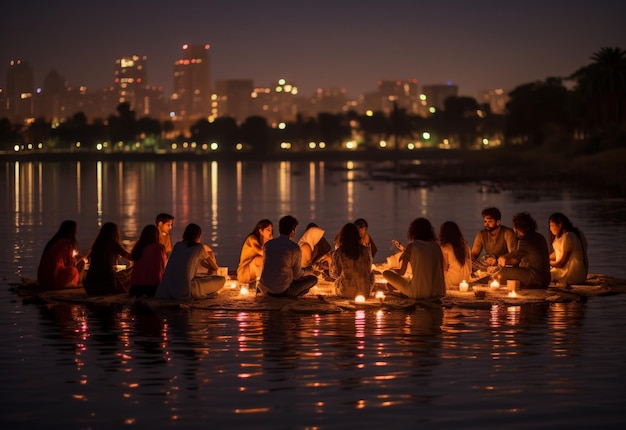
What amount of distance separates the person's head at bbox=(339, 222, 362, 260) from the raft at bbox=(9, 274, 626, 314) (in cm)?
73

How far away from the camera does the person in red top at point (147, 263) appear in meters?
17.7

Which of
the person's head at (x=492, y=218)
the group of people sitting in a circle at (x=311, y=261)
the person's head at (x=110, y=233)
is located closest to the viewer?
the group of people sitting in a circle at (x=311, y=261)

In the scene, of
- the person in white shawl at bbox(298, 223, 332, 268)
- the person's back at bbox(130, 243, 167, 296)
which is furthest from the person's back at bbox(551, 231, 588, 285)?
the person's back at bbox(130, 243, 167, 296)

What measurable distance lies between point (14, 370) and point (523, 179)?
6869 centimetres

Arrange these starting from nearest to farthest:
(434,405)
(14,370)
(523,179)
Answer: (434,405) < (14,370) < (523,179)

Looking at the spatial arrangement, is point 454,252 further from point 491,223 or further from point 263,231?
point 263,231

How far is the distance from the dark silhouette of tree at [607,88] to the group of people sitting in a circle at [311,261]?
81571mm

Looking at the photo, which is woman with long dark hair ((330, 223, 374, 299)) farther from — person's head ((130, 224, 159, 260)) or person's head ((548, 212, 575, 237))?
person's head ((548, 212, 575, 237))

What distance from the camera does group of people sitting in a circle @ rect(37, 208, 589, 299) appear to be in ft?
57.3

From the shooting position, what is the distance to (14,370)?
42.5ft

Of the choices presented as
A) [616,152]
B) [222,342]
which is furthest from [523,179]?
[222,342]

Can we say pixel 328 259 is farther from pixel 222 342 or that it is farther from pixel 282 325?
pixel 222 342

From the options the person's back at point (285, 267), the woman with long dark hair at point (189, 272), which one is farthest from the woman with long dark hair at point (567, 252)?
the woman with long dark hair at point (189, 272)

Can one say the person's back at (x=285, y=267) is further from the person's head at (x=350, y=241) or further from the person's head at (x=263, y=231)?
the person's head at (x=263, y=231)
